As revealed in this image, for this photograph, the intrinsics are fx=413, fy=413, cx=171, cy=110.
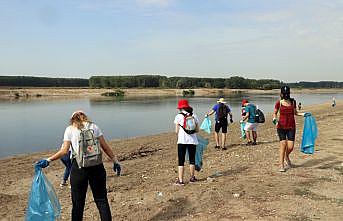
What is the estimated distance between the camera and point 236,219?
5715 mm

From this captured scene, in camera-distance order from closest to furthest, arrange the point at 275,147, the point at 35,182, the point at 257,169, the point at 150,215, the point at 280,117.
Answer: the point at 35,182 < the point at 150,215 < the point at 280,117 < the point at 257,169 < the point at 275,147

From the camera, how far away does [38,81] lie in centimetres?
16088

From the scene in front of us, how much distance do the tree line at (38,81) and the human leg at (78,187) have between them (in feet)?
498

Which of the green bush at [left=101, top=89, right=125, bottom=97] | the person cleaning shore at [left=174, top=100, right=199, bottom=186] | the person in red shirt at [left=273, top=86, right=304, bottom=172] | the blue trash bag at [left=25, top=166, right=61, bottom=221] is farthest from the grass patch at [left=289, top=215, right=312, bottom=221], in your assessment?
the green bush at [left=101, top=89, right=125, bottom=97]

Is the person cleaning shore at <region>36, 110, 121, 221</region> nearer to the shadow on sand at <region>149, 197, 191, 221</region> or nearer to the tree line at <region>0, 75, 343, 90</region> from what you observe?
the shadow on sand at <region>149, 197, 191, 221</region>

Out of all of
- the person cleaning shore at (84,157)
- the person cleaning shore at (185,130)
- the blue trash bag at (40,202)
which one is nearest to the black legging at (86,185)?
the person cleaning shore at (84,157)

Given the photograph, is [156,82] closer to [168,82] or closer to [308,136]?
[168,82]

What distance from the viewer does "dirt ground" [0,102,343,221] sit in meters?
6.13

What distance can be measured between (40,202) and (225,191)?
313cm

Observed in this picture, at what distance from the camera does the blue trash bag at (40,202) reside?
219 inches

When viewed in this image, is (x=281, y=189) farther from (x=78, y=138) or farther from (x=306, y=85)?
(x=306, y=85)

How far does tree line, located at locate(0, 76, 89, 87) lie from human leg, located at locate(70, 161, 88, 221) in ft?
498

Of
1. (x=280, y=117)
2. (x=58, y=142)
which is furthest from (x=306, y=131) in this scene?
(x=58, y=142)

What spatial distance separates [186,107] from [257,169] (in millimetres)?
2484
